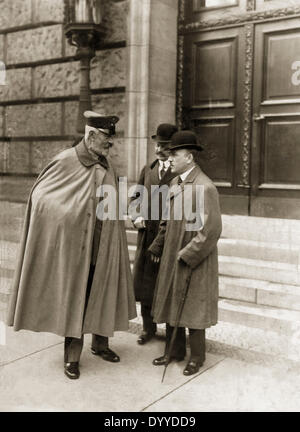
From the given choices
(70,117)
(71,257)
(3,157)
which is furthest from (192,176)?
(3,157)

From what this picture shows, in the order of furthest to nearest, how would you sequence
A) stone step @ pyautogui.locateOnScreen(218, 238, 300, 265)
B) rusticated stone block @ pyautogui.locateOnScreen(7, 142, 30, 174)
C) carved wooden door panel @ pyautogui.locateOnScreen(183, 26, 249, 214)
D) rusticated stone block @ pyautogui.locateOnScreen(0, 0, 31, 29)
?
rusticated stone block @ pyautogui.locateOnScreen(7, 142, 30, 174) → rusticated stone block @ pyautogui.locateOnScreen(0, 0, 31, 29) → carved wooden door panel @ pyautogui.locateOnScreen(183, 26, 249, 214) → stone step @ pyautogui.locateOnScreen(218, 238, 300, 265)

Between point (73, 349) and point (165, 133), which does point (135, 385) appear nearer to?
point (73, 349)

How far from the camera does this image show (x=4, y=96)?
8.60m

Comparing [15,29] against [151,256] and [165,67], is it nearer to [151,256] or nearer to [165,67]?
[165,67]

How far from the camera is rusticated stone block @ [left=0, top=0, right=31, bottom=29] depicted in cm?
812

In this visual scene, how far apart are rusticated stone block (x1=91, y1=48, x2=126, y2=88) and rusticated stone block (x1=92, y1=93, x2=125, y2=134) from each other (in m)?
0.15

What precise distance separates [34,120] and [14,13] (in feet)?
5.63

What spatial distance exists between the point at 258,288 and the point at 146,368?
1.54 meters

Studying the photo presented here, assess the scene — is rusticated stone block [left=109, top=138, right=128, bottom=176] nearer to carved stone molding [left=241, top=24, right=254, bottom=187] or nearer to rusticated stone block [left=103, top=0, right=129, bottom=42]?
rusticated stone block [left=103, top=0, right=129, bottom=42]

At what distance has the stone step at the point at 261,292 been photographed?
5.01 meters

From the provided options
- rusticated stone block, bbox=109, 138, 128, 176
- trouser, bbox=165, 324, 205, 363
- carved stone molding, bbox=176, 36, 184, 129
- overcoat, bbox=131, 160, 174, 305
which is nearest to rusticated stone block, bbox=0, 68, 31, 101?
rusticated stone block, bbox=109, 138, 128, 176

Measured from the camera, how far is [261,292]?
16.8 ft

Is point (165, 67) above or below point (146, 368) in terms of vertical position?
above

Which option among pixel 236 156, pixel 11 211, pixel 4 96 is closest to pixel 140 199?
pixel 236 156
